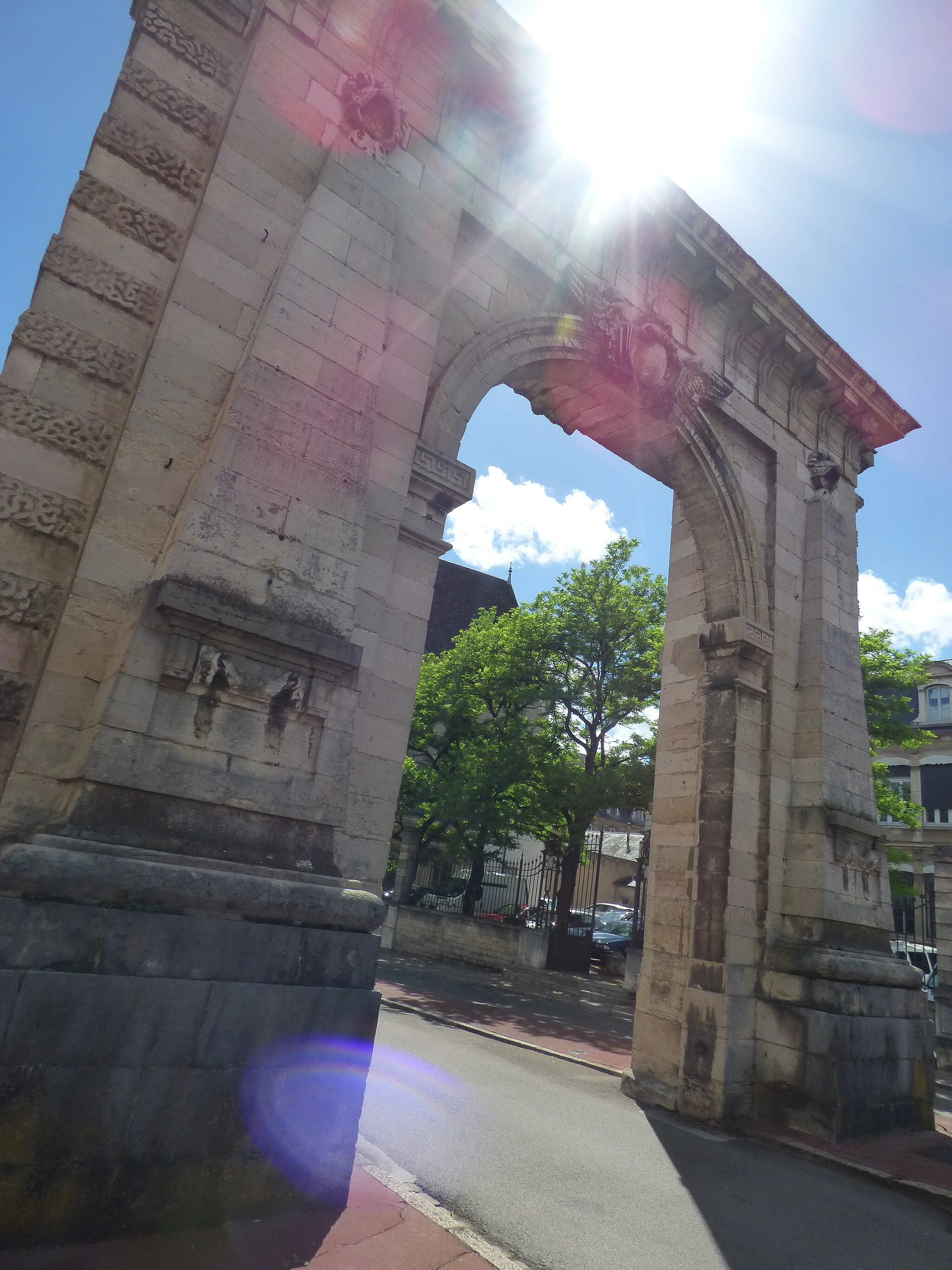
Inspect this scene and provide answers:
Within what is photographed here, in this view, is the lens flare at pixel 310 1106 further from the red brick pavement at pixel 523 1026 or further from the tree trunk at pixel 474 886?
the tree trunk at pixel 474 886

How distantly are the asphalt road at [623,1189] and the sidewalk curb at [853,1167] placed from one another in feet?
0.27

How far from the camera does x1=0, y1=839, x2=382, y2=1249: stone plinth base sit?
3055 mm

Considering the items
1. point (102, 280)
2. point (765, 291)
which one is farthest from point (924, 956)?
point (102, 280)

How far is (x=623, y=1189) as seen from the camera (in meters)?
5.14

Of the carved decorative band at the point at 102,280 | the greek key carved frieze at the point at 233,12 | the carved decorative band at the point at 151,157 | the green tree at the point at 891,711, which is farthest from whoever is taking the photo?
the green tree at the point at 891,711

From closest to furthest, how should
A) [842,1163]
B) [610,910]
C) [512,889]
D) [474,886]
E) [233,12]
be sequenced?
1. [233,12]
2. [842,1163]
3. [474,886]
4. [512,889]
5. [610,910]

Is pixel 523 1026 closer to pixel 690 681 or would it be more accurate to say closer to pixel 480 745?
pixel 690 681

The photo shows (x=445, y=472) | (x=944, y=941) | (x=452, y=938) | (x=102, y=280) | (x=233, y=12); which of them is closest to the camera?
(x=102, y=280)

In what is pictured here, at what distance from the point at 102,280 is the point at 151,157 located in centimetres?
109

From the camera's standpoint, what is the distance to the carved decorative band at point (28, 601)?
4.32 m

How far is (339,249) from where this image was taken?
17.5 feet

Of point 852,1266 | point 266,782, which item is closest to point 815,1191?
point 852,1266

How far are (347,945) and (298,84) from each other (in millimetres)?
5978

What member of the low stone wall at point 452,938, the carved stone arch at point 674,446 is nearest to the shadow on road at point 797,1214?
the carved stone arch at point 674,446
